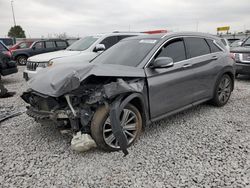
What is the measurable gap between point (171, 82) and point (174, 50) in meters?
0.64

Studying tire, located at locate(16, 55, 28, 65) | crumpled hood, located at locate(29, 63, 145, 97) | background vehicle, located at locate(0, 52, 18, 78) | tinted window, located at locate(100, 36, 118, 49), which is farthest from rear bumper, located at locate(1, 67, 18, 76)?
tire, located at locate(16, 55, 28, 65)

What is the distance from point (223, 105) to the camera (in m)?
4.72

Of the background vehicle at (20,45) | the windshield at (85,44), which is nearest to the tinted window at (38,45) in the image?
the background vehicle at (20,45)

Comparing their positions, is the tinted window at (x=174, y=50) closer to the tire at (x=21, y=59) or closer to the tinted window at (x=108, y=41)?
the tinted window at (x=108, y=41)

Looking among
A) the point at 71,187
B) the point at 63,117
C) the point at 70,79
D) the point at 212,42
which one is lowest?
the point at 71,187

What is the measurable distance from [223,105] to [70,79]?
3546 millimetres

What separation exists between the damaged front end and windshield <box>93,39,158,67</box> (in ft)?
1.60

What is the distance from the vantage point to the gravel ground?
94.3 inches

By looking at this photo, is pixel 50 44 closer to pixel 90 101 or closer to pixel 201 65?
pixel 201 65

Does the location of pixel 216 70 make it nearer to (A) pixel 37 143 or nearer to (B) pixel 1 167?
(A) pixel 37 143

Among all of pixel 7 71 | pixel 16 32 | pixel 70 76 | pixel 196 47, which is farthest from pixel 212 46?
pixel 16 32

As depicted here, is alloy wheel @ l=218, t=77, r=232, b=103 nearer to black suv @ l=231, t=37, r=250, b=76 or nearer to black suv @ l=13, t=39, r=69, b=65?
black suv @ l=231, t=37, r=250, b=76

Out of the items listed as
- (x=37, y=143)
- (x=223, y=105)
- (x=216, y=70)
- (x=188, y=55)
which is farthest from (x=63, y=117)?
(x=223, y=105)

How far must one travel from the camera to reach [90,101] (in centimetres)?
284
